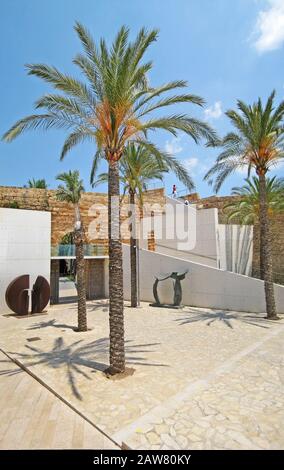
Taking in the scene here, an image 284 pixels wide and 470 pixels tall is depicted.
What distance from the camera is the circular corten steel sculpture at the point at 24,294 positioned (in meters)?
14.3

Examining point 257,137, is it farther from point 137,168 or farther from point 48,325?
point 48,325

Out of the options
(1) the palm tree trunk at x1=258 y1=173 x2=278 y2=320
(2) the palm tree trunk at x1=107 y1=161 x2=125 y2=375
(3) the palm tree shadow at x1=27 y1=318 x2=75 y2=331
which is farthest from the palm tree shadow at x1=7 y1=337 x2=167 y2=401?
(1) the palm tree trunk at x1=258 y1=173 x2=278 y2=320

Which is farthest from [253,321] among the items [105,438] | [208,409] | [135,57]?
[135,57]

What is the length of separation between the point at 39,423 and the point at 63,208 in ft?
61.3

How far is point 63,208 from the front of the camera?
2184cm

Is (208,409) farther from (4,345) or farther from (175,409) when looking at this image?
(4,345)

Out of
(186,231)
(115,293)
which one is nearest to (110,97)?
(115,293)

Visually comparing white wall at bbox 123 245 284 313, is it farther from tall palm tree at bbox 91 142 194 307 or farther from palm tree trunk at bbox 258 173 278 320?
tall palm tree at bbox 91 142 194 307

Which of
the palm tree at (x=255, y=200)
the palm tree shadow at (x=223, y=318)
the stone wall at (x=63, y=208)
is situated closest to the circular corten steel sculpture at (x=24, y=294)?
the stone wall at (x=63, y=208)

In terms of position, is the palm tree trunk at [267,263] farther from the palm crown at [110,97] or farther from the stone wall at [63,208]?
the stone wall at [63,208]

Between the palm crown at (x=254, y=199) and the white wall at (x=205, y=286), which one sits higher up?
the palm crown at (x=254, y=199)

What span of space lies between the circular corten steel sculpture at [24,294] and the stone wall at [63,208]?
634 cm

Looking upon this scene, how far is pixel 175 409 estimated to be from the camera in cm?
468

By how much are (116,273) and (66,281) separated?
24175mm
